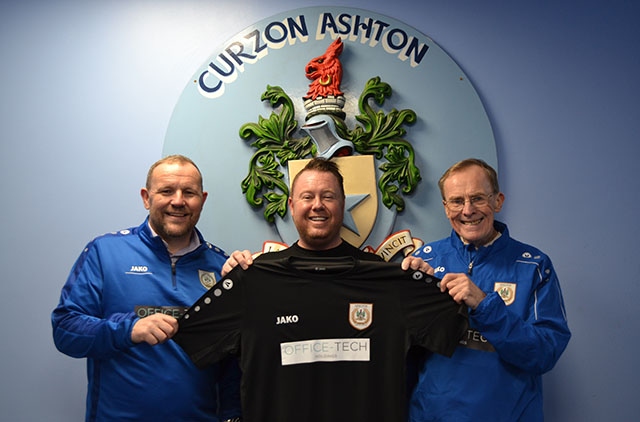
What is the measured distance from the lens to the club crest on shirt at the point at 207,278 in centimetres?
181

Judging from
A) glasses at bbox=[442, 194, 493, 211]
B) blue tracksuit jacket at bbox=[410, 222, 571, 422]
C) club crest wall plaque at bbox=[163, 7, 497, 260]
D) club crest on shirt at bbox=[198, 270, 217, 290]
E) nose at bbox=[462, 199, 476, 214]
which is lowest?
blue tracksuit jacket at bbox=[410, 222, 571, 422]

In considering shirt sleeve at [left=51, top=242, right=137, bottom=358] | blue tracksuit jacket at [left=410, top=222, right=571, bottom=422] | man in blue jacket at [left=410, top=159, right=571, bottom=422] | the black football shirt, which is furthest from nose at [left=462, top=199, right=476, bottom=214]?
shirt sleeve at [left=51, top=242, right=137, bottom=358]

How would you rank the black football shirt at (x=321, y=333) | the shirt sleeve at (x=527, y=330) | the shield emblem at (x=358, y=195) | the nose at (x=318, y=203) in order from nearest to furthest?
the shirt sleeve at (x=527, y=330), the black football shirt at (x=321, y=333), the nose at (x=318, y=203), the shield emblem at (x=358, y=195)

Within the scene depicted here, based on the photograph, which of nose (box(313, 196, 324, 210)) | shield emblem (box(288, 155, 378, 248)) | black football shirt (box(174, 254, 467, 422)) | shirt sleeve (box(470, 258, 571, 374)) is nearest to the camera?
shirt sleeve (box(470, 258, 571, 374))

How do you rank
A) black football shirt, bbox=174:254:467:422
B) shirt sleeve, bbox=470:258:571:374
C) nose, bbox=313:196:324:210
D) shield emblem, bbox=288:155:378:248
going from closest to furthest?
shirt sleeve, bbox=470:258:571:374 < black football shirt, bbox=174:254:467:422 < nose, bbox=313:196:324:210 < shield emblem, bbox=288:155:378:248

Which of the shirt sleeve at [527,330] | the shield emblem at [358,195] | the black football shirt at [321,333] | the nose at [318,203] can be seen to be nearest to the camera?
the shirt sleeve at [527,330]

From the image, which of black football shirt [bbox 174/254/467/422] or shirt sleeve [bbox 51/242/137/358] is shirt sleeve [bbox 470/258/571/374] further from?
shirt sleeve [bbox 51/242/137/358]

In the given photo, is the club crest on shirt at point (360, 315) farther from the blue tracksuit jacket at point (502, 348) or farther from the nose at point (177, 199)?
the nose at point (177, 199)

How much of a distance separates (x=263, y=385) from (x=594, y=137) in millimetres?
1772

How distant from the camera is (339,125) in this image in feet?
6.92

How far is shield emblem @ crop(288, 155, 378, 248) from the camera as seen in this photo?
2.11m

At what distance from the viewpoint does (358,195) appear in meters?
2.12

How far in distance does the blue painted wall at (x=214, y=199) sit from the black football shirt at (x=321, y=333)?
0.81 meters

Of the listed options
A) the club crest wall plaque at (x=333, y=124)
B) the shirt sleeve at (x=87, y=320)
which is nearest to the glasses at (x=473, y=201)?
the club crest wall plaque at (x=333, y=124)
